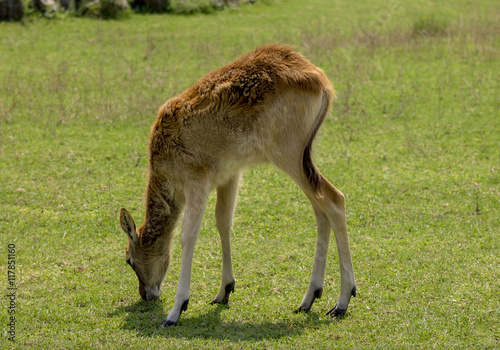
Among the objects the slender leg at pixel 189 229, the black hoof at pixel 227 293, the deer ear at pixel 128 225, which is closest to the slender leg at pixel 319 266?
the black hoof at pixel 227 293

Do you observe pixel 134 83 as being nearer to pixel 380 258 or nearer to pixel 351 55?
pixel 351 55

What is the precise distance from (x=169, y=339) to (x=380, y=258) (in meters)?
2.67

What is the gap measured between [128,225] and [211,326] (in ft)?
3.94

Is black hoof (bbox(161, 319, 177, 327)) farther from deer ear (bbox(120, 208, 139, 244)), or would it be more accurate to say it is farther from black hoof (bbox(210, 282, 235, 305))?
deer ear (bbox(120, 208, 139, 244))

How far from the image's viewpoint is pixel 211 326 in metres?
5.37

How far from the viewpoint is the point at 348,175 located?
354 inches

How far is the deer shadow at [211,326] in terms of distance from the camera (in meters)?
5.18

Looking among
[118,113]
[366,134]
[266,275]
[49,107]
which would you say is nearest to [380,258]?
[266,275]

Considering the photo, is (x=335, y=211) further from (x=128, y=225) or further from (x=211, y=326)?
(x=128, y=225)

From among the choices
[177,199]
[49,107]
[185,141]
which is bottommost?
[49,107]

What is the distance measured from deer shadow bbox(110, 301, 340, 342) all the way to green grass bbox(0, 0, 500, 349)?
0.07 ft

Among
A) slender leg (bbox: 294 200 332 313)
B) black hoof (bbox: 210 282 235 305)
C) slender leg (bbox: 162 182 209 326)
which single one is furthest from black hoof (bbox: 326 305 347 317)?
slender leg (bbox: 162 182 209 326)

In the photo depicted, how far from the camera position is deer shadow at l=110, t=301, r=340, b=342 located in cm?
518

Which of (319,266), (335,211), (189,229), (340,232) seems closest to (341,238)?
(340,232)
